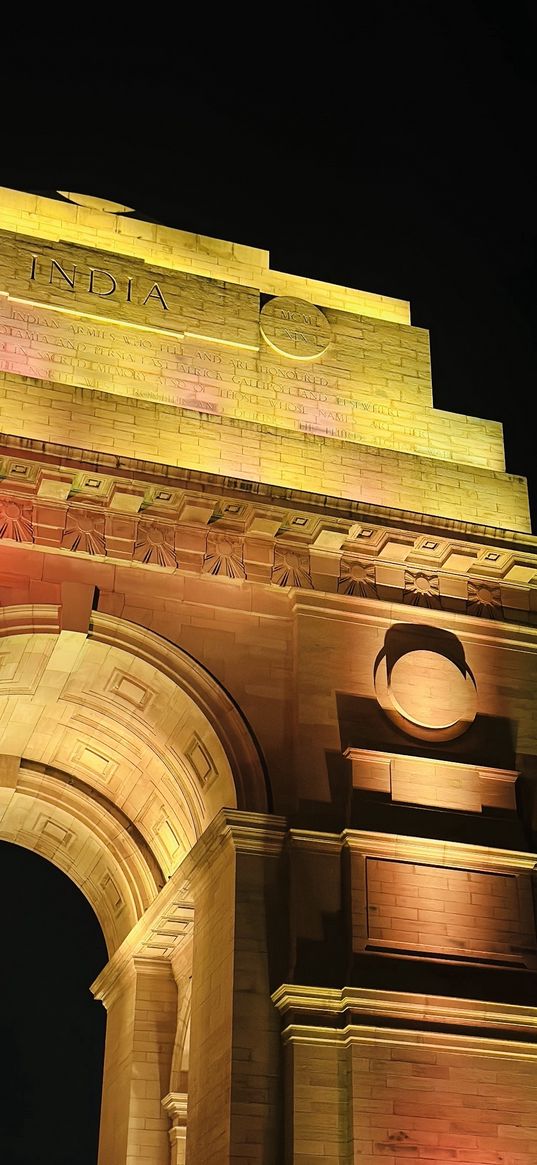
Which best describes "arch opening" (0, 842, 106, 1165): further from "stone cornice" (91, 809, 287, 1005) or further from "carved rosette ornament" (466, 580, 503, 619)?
"carved rosette ornament" (466, 580, 503, 619)

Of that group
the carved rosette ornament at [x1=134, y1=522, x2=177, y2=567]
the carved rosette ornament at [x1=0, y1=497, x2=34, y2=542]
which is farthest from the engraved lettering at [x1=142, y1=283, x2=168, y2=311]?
the carved rosette ornament at [x1=0, y1=497, x2=34, y2=542]

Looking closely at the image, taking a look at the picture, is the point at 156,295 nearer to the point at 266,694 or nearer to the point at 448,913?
the point at 266,694

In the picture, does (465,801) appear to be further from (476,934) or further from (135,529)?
(135,529)

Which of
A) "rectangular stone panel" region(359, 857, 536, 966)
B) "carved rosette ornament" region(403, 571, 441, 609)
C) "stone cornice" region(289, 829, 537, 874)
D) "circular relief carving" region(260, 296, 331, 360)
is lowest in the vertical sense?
"rectangular stone panel" region(359, 857, 536, 966)

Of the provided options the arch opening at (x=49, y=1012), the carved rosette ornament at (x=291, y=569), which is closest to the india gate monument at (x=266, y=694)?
the carved rosette ornament at (x=291, y=569)

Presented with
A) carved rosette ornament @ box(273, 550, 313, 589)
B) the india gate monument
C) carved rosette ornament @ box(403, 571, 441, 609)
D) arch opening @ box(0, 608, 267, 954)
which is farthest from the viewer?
carved rosette ornament @ box(403, 571, 441, 609)

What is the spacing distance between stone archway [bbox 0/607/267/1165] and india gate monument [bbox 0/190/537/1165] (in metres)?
0.07

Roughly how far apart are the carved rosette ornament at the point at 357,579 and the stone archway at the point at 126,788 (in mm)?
2905

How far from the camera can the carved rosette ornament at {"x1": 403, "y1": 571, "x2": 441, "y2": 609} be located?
25.4 metres

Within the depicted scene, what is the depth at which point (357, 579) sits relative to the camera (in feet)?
82.6

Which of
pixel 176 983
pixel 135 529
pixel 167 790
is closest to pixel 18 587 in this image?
pixel 135 529

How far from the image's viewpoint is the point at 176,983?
2745cm

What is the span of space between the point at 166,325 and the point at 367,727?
840 centimetres

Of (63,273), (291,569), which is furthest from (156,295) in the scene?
(291,569)
